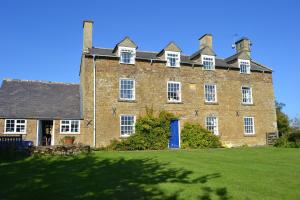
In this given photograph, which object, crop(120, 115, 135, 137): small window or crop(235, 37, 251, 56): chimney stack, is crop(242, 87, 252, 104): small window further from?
crop(120, 115, 135, 137): small window

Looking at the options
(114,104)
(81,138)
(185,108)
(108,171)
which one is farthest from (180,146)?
(108,171)

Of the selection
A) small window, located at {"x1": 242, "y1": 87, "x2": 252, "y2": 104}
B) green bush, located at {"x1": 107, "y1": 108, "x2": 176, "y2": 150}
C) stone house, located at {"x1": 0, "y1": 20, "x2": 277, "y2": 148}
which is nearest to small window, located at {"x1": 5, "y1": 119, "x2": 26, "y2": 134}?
stone house, located at {"x1": 0, "y1": 20, "x2": 277, "y2": 148}

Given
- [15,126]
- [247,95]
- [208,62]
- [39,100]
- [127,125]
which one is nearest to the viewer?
[15,126]

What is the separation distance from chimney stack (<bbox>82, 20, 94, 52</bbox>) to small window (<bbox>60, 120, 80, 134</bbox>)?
23.4 feet

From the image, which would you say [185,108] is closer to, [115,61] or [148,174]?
[115,61]

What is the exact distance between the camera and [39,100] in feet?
90.1

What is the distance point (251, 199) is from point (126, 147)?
18138mm

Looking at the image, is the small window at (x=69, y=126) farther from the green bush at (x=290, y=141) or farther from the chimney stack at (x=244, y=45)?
the chimney stack at (x=244, y=45)

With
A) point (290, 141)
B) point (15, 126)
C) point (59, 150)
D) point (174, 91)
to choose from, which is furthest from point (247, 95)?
point (15, 126)

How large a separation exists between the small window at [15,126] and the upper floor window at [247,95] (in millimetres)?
21706

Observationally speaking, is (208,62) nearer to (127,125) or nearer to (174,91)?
(174,91)

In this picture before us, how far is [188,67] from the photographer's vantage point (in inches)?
1200

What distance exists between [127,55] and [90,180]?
18.8 m

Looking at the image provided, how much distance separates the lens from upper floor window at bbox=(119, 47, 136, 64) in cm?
2812
